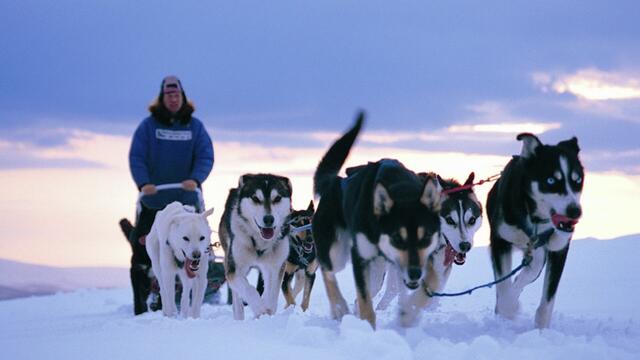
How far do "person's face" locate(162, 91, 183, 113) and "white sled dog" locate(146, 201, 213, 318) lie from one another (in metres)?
0.86

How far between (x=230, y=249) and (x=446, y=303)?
4218 mm

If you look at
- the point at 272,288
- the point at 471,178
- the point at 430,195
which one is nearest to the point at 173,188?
the point at 272,288

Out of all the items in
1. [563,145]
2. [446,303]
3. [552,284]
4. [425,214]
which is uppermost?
[563,145]

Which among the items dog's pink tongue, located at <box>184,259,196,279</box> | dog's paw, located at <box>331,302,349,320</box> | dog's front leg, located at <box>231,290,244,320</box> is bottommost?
dog's front leg, located at <box>231,290,244,320</box>

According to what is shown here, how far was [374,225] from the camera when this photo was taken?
5547 millimetres

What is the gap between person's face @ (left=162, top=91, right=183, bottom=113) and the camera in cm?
786

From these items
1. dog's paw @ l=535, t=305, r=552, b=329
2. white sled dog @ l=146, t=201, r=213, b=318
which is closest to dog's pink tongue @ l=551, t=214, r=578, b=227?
dog's paw @ l=535, t=305, r=552, b=329

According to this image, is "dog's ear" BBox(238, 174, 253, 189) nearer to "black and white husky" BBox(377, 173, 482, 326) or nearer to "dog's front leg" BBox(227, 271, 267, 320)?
"dog's front leg" BBox(227, 271, 267, 320)

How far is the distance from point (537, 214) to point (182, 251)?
289 centimetres

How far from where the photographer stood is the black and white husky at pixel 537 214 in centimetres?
612

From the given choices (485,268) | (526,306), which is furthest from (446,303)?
(485,268)

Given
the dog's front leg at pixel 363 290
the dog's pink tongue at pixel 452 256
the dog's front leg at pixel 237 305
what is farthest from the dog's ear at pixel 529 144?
the dog's front leg at pixel 237 305

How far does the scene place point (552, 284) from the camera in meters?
6.47

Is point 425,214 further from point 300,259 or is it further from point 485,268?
point 485,268
